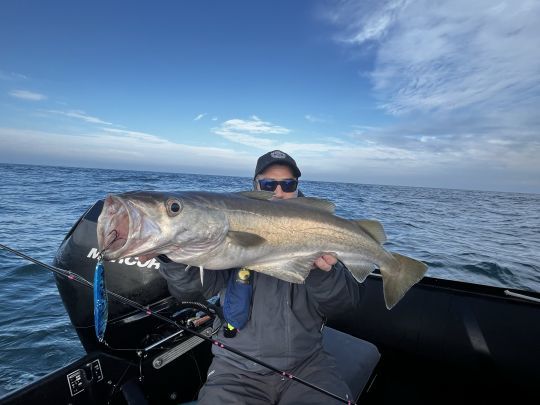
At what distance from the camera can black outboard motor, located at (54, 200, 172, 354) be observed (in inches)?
155

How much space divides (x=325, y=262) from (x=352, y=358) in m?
1.77

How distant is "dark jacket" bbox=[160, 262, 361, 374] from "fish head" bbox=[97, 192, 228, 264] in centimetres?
74

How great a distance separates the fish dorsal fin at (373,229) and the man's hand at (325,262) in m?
0.52

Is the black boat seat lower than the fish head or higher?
lower

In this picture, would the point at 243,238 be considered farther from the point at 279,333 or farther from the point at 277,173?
the point at 277,173

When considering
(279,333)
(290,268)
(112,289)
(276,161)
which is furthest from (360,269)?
(112,289)

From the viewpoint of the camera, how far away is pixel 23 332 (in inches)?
258

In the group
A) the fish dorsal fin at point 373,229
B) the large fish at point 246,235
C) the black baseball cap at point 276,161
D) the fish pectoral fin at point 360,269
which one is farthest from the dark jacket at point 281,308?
the black baseball cap at point 276,161

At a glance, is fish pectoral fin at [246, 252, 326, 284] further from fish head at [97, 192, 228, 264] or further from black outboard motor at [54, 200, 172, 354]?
black outboard motor at [54, 200, 172, 354]

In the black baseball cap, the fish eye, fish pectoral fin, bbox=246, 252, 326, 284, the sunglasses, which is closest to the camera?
the fish eye

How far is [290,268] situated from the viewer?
314 cm

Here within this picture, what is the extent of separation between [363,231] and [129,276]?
297 centimetres

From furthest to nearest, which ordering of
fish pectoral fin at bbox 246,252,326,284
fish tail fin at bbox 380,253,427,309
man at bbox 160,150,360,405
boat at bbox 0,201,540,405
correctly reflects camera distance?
boat at bbox 0,201,540,405 < fish tail fin at bbox 380,253,427,309 < man at bbox 160,150,360,405 < fish pectoral fin at bbox 246,252,326,284

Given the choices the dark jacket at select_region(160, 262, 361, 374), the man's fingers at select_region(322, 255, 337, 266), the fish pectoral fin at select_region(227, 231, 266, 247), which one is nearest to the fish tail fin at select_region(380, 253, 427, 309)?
the dark jacket at select_region(160, 262, 361, 374)
